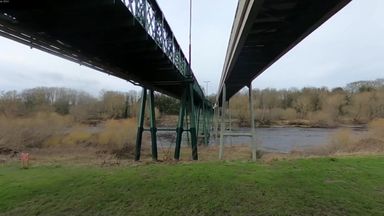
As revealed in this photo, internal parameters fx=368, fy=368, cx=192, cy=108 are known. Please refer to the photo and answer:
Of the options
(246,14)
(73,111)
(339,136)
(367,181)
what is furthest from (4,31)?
(73,111)

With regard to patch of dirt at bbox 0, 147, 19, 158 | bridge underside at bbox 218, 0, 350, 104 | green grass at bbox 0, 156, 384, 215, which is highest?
bridge underside at bbox 218, 0, 350, 104

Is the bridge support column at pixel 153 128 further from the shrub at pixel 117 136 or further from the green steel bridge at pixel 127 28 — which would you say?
the shrub at pixel 117 136

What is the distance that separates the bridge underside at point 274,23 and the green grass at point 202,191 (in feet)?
14.9

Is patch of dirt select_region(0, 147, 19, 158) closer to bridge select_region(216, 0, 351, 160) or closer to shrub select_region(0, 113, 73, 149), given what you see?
shrub select_region(0, 113, 73, 149)

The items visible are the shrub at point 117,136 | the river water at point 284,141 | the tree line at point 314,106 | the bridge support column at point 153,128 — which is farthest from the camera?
the tree line at point 314,106

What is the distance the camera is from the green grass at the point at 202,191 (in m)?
8.31

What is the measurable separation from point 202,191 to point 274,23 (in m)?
5.14

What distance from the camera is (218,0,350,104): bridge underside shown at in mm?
8727

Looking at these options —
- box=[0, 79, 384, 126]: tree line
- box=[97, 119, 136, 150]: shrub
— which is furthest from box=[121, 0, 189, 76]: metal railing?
box=[0, 79, 384, 126]: tree line

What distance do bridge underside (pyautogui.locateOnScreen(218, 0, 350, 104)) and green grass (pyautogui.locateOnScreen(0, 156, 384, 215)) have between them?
14.9ft

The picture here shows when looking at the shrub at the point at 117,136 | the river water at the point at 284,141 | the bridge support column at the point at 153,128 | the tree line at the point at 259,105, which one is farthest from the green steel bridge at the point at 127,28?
the tree line at the point at 259,105

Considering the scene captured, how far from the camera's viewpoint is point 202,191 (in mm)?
9742

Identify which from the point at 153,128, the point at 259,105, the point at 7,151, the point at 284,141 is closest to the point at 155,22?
the point at 153,128

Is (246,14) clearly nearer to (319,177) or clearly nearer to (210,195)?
(210,195)
